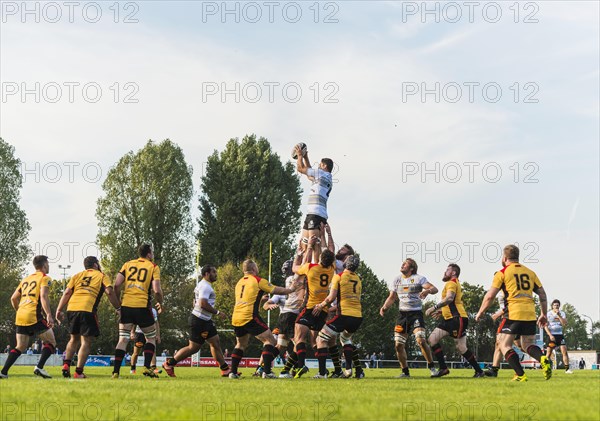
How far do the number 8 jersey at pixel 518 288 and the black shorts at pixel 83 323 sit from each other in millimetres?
7542

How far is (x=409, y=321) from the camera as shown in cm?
1647

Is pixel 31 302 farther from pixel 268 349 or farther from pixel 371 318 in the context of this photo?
pixel 371 318

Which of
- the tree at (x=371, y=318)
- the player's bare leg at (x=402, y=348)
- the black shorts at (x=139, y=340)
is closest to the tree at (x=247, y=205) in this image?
the tree at (x=371, y=318)

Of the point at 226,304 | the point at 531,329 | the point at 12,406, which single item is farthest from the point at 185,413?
the point at 226,304

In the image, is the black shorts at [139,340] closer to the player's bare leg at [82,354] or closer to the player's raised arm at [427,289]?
the player's bare leg at [82,354]

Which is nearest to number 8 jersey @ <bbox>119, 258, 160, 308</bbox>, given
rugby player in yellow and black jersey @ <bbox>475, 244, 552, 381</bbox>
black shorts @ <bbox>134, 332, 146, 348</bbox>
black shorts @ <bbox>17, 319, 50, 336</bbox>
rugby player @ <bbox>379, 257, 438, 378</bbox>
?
black shorts @ <bbox>17, 319, 50, 336</bbox>

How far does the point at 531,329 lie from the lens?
45.0 ft

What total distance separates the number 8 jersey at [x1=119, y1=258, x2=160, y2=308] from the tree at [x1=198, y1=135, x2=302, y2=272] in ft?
172

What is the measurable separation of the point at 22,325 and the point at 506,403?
1006cm

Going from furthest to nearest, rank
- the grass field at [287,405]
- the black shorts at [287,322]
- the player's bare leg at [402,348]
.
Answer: the black shorts at [287,322] → the player's bare leg at [402,348] → the grass field at [287,405]

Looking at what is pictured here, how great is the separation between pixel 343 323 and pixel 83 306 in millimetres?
5036

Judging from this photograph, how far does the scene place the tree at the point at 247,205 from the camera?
69.2 m

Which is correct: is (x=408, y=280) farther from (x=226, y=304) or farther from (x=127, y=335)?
(x=226, y=304)

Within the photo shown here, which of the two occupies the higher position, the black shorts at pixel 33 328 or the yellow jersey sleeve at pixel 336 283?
the yellow jersey sleeve at pixel 336 283
